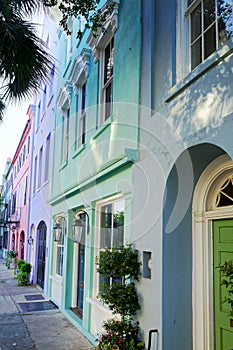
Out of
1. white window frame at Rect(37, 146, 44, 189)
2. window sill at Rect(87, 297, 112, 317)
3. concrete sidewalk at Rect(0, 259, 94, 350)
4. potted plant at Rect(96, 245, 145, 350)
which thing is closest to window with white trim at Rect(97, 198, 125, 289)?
window sill at Rect(87, 297, 112, 317)

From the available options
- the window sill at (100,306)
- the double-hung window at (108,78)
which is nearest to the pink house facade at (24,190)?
the window sill at (100,306)

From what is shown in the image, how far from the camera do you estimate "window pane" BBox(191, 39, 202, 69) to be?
4.90 meters

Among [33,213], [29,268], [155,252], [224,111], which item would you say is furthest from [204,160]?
[33,213]

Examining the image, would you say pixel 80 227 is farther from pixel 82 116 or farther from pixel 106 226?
pixel 82 116

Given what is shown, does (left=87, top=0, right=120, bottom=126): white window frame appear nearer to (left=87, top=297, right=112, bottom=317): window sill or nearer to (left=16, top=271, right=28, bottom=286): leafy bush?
(left=87, top=297, right=112, bottom=317): window sill

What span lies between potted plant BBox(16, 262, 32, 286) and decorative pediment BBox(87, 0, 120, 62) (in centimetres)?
1105

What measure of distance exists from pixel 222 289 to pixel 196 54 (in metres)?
3.20

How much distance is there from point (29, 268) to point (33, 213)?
3.04 m

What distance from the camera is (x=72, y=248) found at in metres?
10.4

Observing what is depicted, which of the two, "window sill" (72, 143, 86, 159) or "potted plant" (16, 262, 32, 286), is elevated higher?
"window sill" (72, 143, 86, 159)

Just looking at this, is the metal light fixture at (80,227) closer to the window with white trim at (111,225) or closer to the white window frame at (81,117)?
the window with white trim at (111,225)

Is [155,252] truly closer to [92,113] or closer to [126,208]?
[126,208]

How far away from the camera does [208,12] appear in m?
4.76

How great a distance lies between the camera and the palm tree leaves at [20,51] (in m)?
6.26
